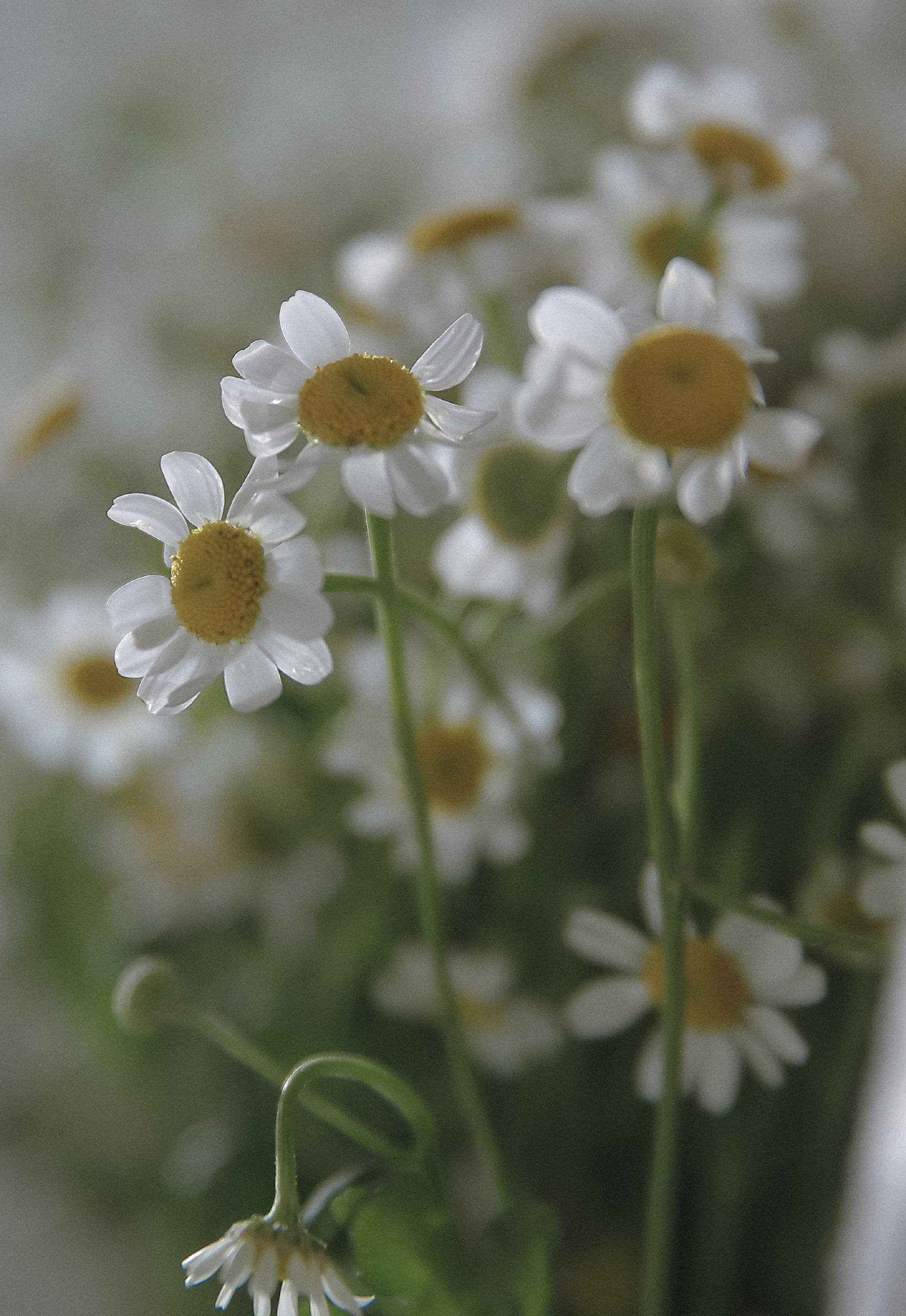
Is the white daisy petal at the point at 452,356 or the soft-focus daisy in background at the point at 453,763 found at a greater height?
the white daisy petal at the point at 452,356

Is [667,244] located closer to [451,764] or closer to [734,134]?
[734,134]

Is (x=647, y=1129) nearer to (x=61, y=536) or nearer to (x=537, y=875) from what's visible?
(x=537, y=875)

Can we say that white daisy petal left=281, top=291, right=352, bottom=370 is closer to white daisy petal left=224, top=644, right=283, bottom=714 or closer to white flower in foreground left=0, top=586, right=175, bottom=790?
white daisy petal left=224, top=644, right=283, bottom=714

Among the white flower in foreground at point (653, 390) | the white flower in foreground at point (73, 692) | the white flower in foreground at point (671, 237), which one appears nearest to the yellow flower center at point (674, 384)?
the white flower in foreground at point (653, 390)

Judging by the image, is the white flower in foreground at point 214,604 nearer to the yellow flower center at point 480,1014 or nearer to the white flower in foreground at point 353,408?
the white flower in foreground at point 353,408

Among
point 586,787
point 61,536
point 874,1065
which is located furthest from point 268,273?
point 874,1065

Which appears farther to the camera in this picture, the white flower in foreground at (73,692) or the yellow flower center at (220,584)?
the white flower in foreground at (73,692)
